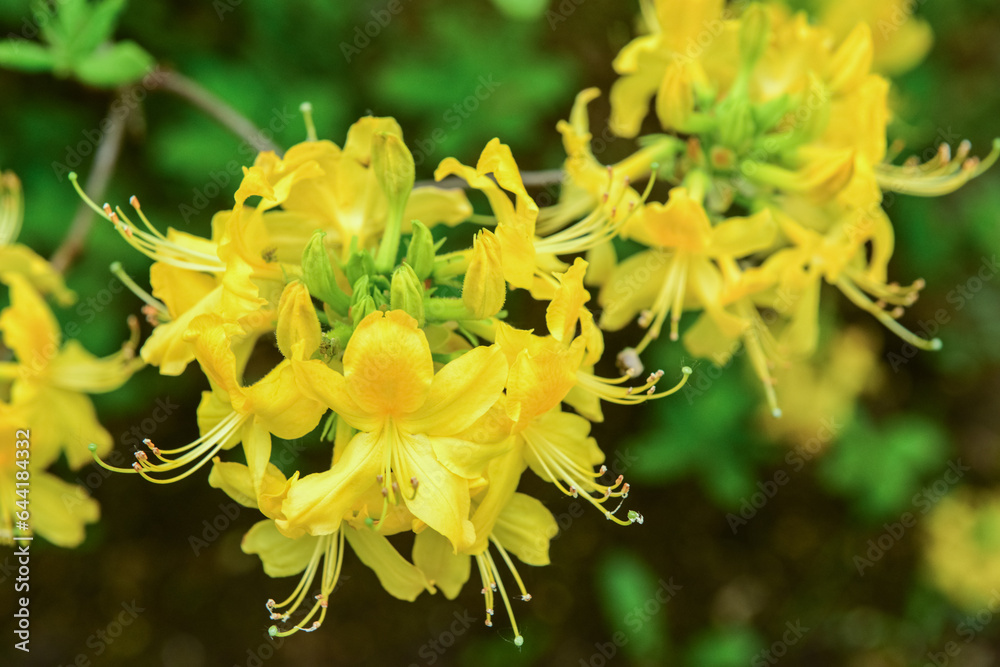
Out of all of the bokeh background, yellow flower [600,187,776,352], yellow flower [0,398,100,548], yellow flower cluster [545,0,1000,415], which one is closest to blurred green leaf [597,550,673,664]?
the bokeh background

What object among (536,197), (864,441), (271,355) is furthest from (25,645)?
(864,441)

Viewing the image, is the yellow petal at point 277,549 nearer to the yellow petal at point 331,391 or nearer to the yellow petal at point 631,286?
the yellow petal at point 331,391

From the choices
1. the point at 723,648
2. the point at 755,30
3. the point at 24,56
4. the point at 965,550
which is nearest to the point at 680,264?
the point at 755,30

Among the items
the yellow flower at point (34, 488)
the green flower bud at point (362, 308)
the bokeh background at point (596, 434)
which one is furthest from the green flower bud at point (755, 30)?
the yellow flower at point (34, 488)

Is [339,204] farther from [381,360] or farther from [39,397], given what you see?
[39,397]

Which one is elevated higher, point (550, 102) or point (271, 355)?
point (550, 102)

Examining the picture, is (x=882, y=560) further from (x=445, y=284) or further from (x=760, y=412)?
(x=445, y=284)
